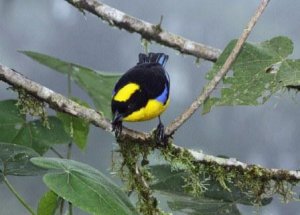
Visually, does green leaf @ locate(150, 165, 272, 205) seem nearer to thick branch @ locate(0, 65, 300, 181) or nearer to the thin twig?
thick branch @ locate(0, 65, 300, 181)

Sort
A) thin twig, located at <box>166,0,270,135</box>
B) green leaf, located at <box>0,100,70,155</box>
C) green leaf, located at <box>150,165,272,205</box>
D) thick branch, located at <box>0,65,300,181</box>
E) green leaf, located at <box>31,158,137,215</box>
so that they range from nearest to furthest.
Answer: green leaf, located at <box>31,158,137,215</box> → thin twig, located at <box>166,0,270,135</box> → thick branch, located at <box>0,65,300,181</box> → green leaf, located at <box>150,165,272,205</box> → green leaf, located at <box>0,100,70,155</box>

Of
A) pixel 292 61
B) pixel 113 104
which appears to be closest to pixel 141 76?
pixel 113 104

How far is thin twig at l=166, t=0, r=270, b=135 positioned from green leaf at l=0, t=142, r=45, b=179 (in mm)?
237

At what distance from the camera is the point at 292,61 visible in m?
1.13

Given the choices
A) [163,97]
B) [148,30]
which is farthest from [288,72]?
[148,30]

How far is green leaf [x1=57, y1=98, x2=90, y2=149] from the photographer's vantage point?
4.73 feet

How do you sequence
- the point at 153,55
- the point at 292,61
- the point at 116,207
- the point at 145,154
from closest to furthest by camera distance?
the point at 116,207, the point at 292,61, the point at 145,154, the point at 153,55

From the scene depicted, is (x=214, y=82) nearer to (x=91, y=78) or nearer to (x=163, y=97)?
(x=163, y=97)

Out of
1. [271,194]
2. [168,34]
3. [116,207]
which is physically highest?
[168,34]

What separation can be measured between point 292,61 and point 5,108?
619mm

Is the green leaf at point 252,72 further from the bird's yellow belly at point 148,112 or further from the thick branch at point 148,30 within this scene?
the thick branch at point 148,30

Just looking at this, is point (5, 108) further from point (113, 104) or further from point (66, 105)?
point (113, 104)

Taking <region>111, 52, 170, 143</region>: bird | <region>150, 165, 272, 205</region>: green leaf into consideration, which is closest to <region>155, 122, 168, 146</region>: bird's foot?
<region>111, 52, 170, 143</region>: bird

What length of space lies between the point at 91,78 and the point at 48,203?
1.23 ft
